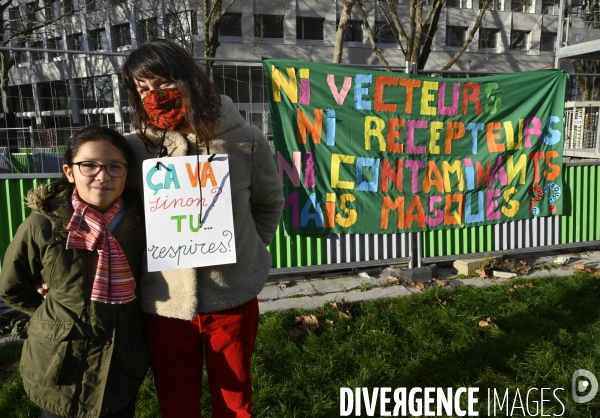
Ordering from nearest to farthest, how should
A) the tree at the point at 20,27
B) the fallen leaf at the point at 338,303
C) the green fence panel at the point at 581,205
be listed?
the fallen leaf at the point at 338,303 → the green fence panel at the point at 581,205 → the tree at the point at 20,27

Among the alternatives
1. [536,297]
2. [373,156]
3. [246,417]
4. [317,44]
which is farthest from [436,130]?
[317,44]

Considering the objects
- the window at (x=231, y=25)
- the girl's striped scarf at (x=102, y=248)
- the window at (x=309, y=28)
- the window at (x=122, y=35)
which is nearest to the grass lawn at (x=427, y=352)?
the girl's striped scarf at (x=102, y=248)

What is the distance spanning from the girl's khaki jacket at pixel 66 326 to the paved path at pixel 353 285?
2.58 meters

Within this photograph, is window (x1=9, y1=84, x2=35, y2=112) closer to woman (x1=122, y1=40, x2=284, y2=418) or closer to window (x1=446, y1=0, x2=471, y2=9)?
woman (x1=122, y1=40, x2=284, y2=418)

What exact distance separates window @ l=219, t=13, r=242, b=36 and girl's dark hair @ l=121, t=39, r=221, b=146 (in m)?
28.0

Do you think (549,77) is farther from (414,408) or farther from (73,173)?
(73,173)

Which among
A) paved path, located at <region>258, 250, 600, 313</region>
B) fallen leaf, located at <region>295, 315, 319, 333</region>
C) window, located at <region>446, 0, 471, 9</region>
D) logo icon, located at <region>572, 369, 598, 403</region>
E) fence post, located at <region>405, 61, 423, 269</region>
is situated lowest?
logo icon, located at <region>572, 369, 598, 403</region>

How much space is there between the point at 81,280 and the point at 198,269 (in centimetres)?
44

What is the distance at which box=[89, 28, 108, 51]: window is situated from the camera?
90.8ft

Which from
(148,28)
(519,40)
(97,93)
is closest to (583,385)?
(97,93)

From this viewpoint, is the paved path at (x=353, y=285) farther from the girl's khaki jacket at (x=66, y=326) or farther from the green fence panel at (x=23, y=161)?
the girl's khaki jacket at (x=66, y=326)

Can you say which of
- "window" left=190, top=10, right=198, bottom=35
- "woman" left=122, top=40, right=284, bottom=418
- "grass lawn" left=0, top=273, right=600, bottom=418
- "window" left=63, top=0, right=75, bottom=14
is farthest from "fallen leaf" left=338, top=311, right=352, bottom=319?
"window" left=63, top=0, right=75, bottom=14

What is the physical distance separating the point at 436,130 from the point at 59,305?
4129 millimetres

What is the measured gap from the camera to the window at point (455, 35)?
33500mm
